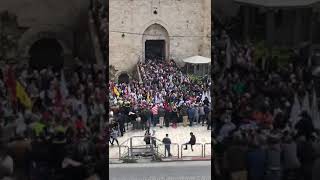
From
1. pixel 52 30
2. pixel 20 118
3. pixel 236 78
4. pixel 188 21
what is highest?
pixel 188 21

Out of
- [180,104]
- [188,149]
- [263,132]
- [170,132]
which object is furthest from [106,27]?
[180,104]

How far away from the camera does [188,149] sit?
68.1ft

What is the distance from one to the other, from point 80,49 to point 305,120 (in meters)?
3.19

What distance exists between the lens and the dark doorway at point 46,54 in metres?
8.83

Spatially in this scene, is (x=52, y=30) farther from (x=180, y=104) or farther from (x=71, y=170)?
(x=180, y=104)

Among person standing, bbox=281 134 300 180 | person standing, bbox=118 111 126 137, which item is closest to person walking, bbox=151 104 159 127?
person standing, bbox=118 111 126 137

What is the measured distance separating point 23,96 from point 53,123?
1.76 feet

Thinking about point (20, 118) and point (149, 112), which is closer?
point (20, 118)

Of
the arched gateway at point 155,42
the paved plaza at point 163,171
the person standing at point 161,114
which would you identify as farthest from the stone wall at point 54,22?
the arched gateway at point 155,42

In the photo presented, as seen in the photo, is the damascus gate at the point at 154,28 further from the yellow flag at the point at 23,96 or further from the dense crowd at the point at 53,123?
the yellow flag at the point at 23,96

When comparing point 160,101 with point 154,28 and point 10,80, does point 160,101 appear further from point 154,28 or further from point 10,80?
point 10,80

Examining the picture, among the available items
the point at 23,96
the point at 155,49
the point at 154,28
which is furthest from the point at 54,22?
the point at 155,49

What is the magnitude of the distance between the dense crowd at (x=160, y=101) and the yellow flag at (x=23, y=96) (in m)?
13.4

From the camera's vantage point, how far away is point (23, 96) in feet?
28.9
